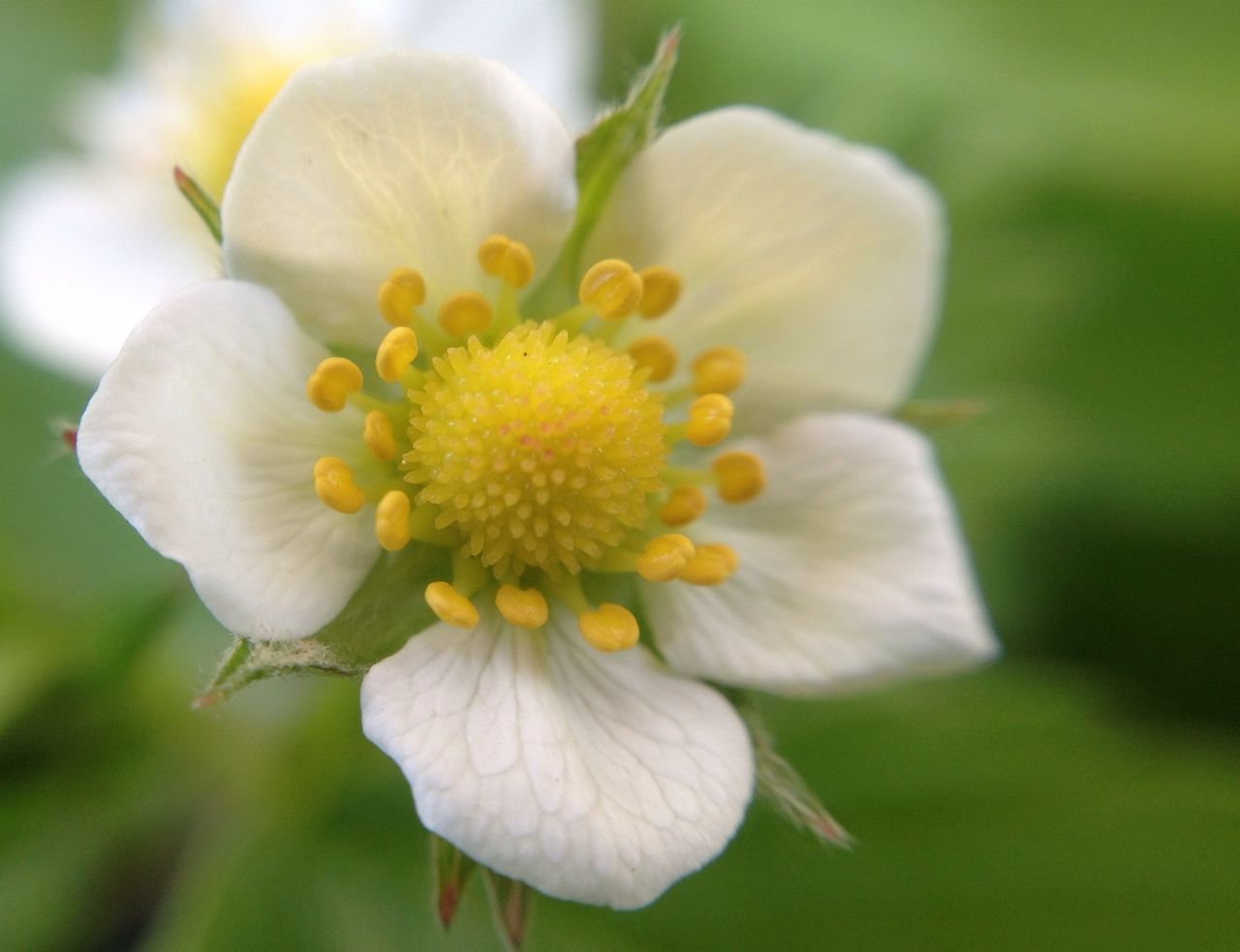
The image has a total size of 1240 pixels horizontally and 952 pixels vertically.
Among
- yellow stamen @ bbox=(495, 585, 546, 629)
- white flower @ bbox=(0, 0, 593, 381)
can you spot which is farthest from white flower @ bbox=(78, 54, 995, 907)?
white flower @ bbox=(0, 0, 593, 381)

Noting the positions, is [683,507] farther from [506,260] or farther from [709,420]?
[506,260]

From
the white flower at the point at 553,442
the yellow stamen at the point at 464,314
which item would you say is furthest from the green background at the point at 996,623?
the yellow stamen at the point at 464,314

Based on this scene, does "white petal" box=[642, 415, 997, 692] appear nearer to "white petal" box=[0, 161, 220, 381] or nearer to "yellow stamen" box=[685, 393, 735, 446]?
"yellow stamen" box=[685, 393, 735, 446]

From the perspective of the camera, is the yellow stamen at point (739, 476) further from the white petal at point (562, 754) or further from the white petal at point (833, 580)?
the white petal at point (562, 754)

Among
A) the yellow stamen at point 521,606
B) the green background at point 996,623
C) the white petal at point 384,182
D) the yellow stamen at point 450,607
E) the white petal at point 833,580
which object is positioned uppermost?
the white petal at point 384,182

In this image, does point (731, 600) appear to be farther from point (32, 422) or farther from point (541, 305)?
point (32, 422)

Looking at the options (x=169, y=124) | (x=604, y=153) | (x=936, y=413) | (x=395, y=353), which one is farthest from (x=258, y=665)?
(x=169, y=124)
